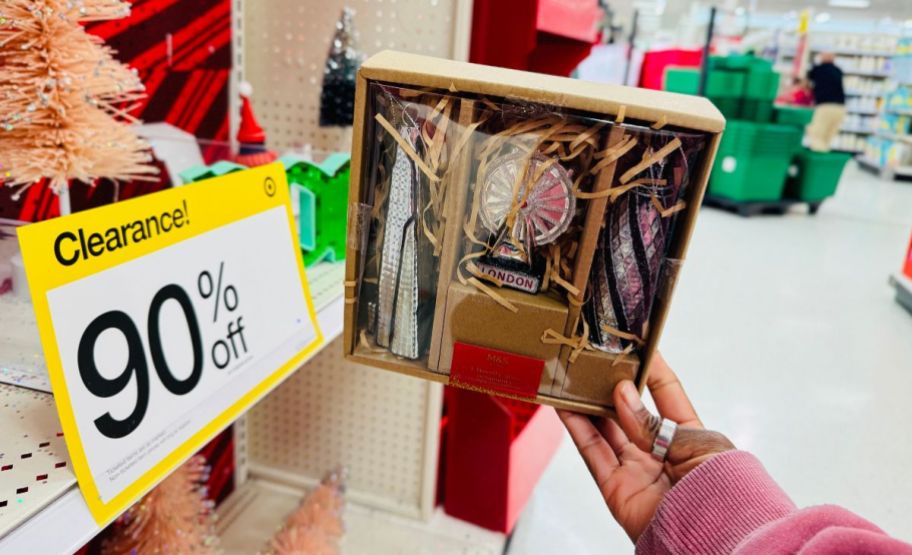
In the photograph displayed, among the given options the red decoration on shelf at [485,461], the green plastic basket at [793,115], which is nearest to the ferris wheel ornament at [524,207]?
the red decoration on shelf at [485,461]

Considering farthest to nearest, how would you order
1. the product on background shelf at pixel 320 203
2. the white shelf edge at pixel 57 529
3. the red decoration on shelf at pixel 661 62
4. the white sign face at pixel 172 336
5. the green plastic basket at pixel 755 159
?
the red decoration on shelf at pixel 661 62, the green plastic basket at pixel 755 159, the product on background shelf at pixel 320 203, the white sign face at pixel 172 336, the white shelf edge at pixel 57 529

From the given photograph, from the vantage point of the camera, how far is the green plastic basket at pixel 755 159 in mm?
6492

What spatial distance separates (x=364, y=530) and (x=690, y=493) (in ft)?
4.40

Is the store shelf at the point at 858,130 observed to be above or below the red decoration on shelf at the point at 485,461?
above

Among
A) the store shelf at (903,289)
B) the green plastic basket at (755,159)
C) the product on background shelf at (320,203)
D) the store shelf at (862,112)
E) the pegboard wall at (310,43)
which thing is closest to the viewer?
the product on background shelf at (320,203)

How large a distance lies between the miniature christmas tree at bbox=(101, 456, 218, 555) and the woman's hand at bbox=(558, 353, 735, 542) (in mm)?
763

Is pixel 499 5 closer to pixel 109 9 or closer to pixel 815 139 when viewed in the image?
pixel 109 9

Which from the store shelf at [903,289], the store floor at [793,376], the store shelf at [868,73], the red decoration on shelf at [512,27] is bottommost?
the store floor at [793,376]

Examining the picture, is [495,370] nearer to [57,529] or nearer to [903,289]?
[57,529]

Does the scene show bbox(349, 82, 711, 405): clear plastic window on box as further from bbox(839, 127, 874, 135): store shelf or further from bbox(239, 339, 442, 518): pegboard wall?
bbox(839, 127, 874, 135): store shelf

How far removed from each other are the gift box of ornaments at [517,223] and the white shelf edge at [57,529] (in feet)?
1.13

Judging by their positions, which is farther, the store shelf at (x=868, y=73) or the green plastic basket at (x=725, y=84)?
the store shelf at (x=868, y=73)

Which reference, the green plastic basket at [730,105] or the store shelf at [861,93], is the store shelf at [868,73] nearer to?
the store shelf at [861,93]

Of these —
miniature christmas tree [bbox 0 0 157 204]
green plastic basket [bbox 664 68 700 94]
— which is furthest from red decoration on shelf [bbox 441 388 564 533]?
green plastic basket [bbox 664 68 700 94]
